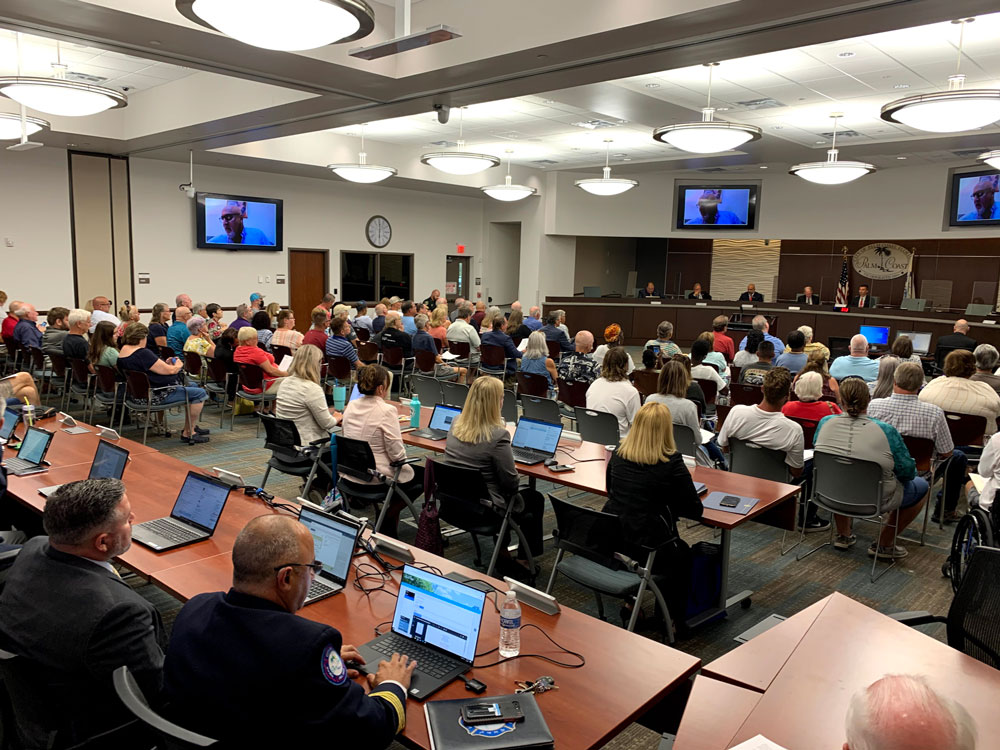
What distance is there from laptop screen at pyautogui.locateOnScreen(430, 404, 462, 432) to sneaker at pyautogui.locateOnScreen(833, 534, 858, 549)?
299cm

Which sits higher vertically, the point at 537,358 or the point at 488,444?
the point at 537,358

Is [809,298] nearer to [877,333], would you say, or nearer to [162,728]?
[877,333]

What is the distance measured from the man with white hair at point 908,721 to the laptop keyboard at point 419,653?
3.91 feet

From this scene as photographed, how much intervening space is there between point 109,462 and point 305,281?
39.4ft

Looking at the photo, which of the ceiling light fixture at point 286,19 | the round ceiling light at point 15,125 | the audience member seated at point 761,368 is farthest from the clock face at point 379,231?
the ceiling light fixture at point 286,19

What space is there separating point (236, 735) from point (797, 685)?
1.66 m

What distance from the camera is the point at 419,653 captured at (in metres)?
2.36

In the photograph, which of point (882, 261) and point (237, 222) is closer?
point (237, 222)

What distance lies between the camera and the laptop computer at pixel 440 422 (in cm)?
546

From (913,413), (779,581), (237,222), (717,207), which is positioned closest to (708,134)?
(913,413)

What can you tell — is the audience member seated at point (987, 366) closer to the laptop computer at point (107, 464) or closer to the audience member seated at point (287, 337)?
the laptop computer at point (107, 464)

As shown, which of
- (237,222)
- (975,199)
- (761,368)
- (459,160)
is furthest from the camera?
(237,222)

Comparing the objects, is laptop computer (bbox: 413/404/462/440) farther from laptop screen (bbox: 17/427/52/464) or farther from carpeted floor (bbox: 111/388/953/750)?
laptop screen (bbox: 17/427/52/464)

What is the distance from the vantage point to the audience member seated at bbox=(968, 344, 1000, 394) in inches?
257
